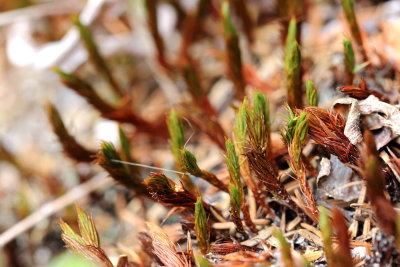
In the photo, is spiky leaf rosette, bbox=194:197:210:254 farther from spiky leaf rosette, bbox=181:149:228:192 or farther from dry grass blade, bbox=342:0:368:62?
dry grass blade, bbox=342:0:368:62

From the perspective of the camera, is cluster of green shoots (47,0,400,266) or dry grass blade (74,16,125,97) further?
dry grass blade (74,16,125,97)

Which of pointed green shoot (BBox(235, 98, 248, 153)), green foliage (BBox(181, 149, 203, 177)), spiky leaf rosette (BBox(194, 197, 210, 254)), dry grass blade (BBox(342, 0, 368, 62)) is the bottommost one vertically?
spiky leaf rosette (BBox(194, 197, 210, 254))

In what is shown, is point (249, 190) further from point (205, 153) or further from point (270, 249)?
point (205, 153)

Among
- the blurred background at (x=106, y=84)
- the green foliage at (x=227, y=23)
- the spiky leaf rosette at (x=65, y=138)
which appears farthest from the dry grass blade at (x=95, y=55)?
the green foliage at (x=227, y=23)

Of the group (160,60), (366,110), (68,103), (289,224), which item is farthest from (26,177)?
(366,110)

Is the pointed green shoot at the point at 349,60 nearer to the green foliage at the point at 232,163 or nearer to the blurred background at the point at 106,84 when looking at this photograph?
the blurred background at the point at 106,84

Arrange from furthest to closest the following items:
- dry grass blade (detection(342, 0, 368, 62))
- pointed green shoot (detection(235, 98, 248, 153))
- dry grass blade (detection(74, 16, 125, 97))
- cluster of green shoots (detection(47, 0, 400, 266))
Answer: dry grass blade (detection(74, 16, 125, 97))
dry grass blade (detection(342, 0, 368, 62))
pointed green shoot (detection(235, 98, 248, 153))
cluster of green shoots (detection(47, 0, 400, 266))

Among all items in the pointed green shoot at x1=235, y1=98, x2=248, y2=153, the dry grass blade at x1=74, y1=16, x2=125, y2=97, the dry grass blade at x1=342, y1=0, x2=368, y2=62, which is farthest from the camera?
the dry grass blade at x1=74, y1=16, x2=125, y2=97

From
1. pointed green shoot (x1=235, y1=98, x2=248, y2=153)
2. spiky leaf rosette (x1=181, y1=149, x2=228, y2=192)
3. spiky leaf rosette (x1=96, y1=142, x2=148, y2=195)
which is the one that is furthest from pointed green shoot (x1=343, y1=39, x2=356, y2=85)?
spiky leaf rosette (x1=96, y1=142, x2=148, y2=195)
